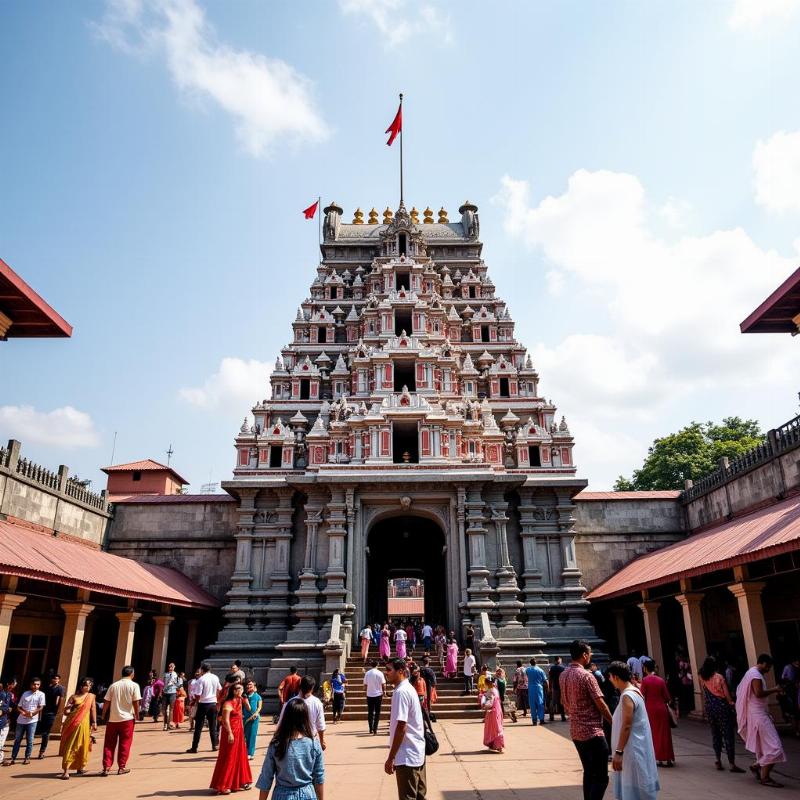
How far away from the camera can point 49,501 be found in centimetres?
2109

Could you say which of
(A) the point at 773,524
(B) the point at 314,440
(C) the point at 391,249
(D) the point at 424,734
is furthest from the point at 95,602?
(C) the point at 391,249

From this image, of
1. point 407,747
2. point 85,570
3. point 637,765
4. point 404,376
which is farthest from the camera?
point 404,376

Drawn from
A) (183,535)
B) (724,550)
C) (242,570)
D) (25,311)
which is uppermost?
(25,311)

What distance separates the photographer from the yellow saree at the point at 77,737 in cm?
1063

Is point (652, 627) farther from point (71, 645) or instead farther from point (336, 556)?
point (71, 645)

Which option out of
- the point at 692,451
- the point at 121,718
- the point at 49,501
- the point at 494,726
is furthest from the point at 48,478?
the point at 692,451

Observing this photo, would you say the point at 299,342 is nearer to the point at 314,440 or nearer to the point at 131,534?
the point at 314,440

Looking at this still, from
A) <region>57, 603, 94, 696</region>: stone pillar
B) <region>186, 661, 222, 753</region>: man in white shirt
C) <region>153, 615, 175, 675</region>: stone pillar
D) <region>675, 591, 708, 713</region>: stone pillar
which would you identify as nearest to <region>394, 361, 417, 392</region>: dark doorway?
<region>153, 615, 175, 675</region>: stone pillar

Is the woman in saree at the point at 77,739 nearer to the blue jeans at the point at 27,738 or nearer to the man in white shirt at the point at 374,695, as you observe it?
the blue jeans at the point at 27,738

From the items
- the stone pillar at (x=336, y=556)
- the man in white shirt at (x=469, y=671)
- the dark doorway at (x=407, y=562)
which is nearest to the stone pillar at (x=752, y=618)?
the man in white shirt at (x=469, y=671)

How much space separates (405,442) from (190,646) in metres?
11.6

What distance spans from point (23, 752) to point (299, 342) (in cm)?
2160

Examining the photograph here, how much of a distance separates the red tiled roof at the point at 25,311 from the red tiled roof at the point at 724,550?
621 inches

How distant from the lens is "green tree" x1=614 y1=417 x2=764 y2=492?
42.9 meters
